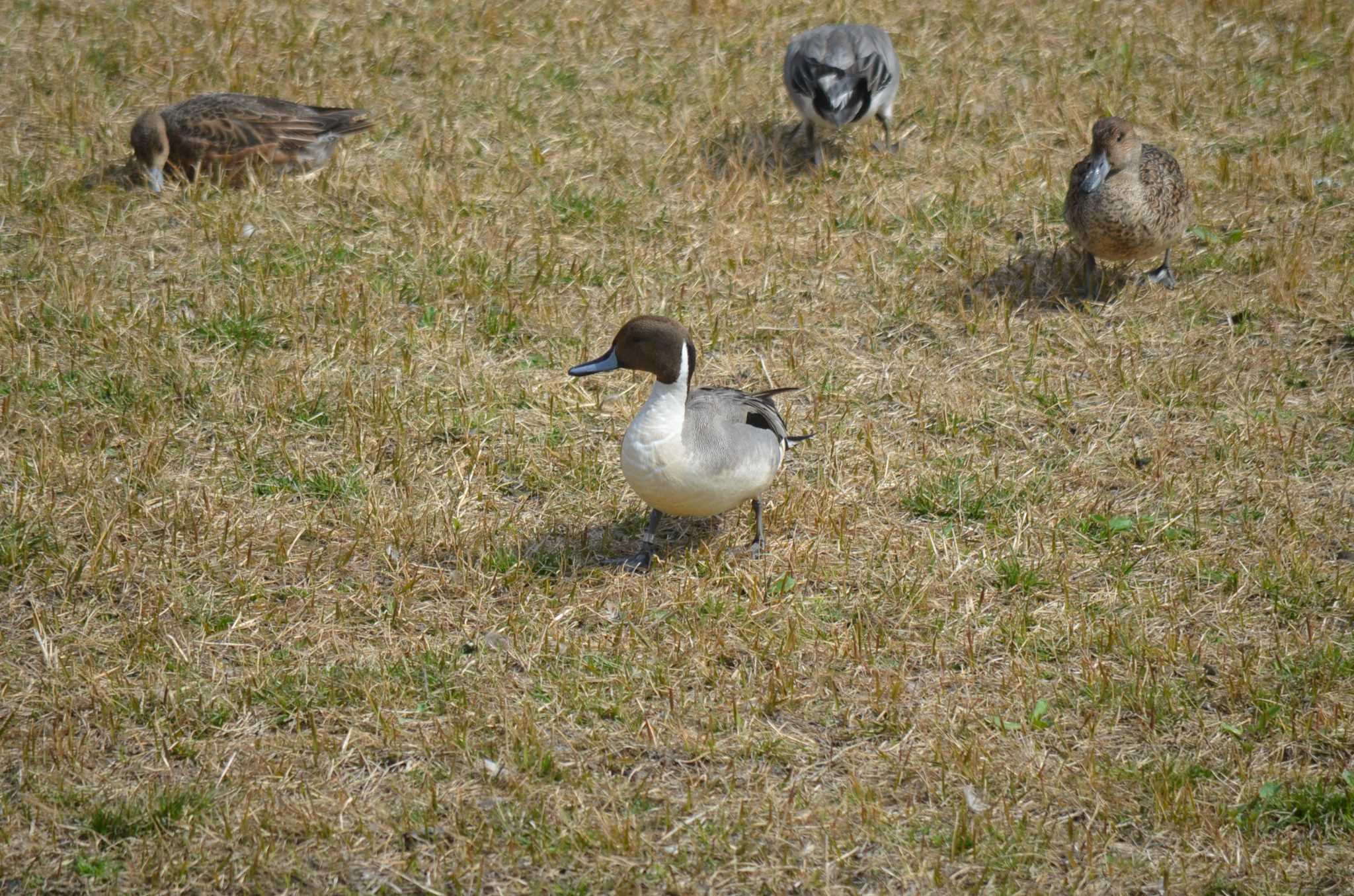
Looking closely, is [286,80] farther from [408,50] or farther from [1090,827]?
[1090,827]

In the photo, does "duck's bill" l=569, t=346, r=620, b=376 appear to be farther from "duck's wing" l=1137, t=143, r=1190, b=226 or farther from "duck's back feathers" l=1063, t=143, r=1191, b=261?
"duck's wing" l=1137, t=143, r=1190, b=226

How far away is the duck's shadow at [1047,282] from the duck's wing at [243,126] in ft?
11.7

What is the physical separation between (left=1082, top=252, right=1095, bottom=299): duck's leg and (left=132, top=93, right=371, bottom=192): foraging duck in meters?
4.00

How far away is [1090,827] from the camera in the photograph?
324cm

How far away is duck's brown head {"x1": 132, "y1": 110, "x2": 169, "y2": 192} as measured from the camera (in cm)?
641

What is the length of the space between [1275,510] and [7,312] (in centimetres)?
522

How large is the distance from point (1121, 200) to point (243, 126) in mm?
4375

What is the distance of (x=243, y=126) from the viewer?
21.5 feet

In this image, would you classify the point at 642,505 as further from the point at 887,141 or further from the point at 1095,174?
the point at 887,141

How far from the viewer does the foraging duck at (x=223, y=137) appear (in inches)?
255

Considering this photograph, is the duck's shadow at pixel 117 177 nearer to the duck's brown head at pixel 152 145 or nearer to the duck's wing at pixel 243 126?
the duck's brown head at pixel 152 145

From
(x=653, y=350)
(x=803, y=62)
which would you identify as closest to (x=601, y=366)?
(x=653, y=350)

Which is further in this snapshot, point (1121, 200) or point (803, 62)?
point (803, 62)

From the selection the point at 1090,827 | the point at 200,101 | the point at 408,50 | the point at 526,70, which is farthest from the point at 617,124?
the point at 1090,827
